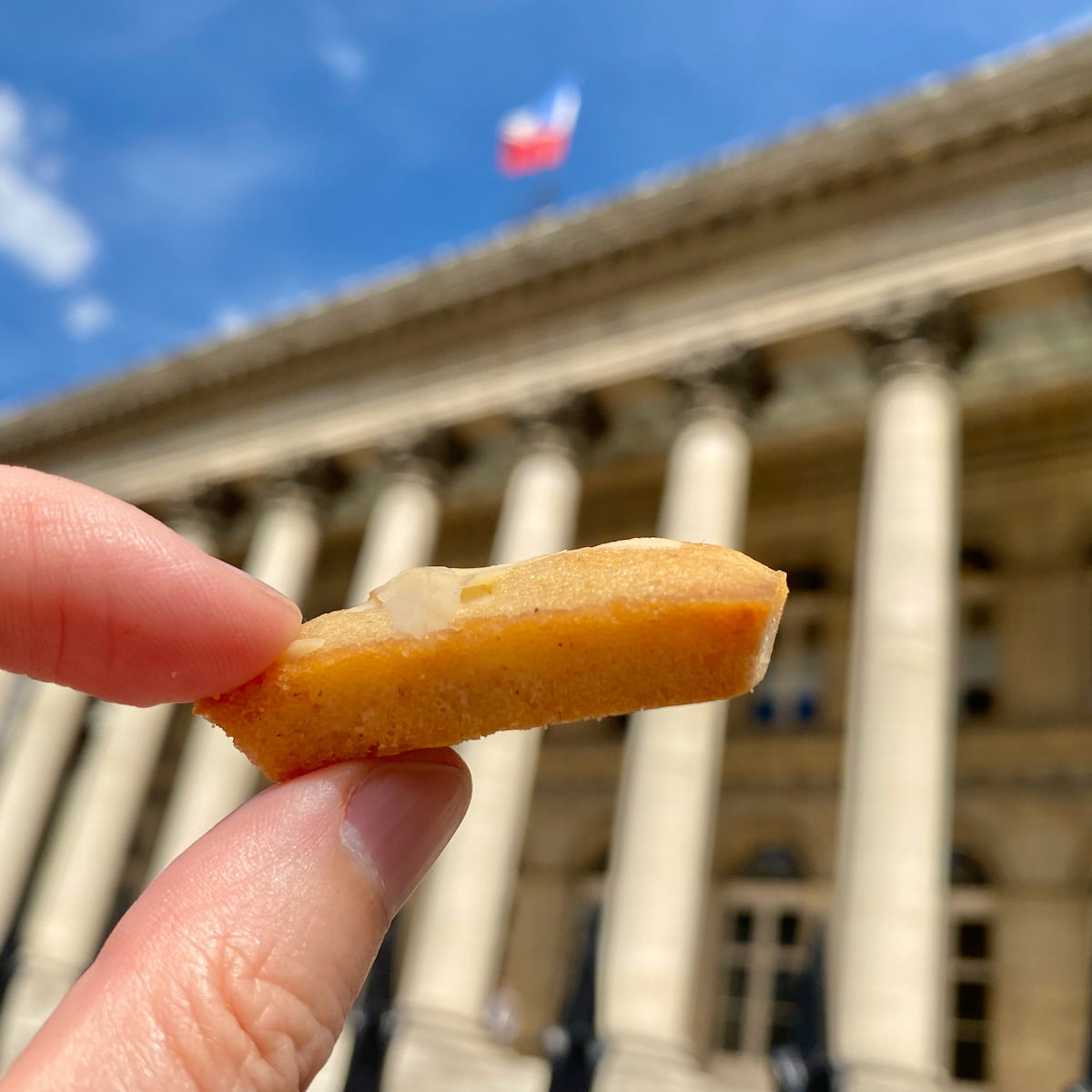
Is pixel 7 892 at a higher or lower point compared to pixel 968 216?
lower

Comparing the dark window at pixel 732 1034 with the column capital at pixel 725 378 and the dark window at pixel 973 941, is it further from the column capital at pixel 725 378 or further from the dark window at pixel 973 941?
the column capital at pixel 725 378

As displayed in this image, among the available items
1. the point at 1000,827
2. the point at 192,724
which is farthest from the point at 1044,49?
the point at 192,724

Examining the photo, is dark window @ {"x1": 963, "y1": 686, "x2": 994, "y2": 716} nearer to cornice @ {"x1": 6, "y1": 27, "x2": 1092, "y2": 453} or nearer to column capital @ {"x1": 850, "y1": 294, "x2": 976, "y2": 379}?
column capital @ {"x1": 850, "y1": 294, "x2": 976, "y2": 379}

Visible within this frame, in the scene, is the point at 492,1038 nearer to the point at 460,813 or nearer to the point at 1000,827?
the point at 1000,827

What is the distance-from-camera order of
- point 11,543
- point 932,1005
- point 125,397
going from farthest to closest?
point 125,397
point 932,1005
point 11,543

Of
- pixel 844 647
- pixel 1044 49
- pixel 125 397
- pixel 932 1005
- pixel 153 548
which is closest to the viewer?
pixel 153 548

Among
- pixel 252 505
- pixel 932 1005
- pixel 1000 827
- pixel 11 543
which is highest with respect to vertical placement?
pixel 252 505
